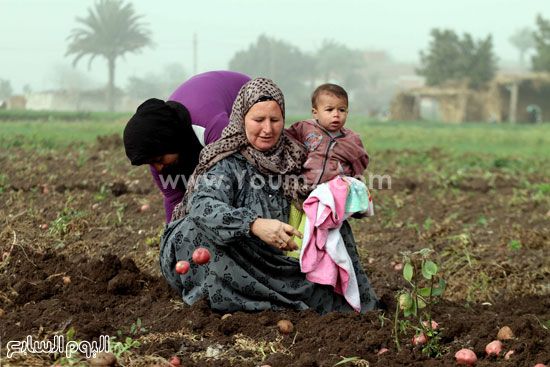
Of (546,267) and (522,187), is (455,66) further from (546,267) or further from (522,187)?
(546,267)

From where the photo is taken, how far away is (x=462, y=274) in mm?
4270

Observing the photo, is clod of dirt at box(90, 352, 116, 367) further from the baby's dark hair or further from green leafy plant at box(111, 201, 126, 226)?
green leafy plant at box(111, 201, 126, 226)

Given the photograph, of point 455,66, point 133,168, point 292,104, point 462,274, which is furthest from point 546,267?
point 292,104

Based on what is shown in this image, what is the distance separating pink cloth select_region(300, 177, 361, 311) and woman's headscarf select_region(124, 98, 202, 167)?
862 millimetres

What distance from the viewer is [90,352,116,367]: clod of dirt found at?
2146 millimetres

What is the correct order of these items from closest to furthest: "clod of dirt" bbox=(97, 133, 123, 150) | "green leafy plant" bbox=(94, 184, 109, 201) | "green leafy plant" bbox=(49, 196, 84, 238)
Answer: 1. "green leafy plant" bbox=(49, 196, 84, 238)
2. "green leafy plant" bbox=(94, 184, 109, 201)
3. "clod of dirt" bbox=(97, 133, 123, 150)

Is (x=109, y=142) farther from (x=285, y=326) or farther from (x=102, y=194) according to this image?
(x=285, y=326)

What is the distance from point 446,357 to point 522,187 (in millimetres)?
5242

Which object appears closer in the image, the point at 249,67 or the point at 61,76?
the point at 249,67

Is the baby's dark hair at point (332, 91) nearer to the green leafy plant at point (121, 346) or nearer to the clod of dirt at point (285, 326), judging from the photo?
the clod of dirt at point (285, 326)

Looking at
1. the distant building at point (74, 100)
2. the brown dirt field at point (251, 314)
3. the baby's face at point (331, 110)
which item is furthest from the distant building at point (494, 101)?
the baby's face at point (331, 110)

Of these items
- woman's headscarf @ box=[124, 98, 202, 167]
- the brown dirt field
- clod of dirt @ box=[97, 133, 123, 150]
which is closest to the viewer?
the brown dirt field

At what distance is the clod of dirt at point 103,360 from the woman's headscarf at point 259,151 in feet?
3.64

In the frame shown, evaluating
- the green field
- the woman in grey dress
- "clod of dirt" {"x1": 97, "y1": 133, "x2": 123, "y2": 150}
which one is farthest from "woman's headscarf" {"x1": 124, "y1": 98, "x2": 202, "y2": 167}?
the green field
